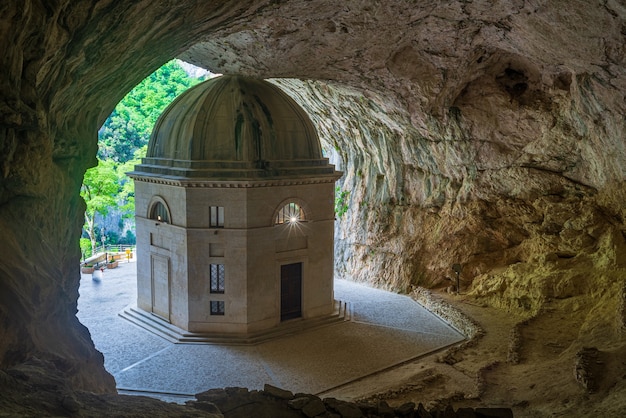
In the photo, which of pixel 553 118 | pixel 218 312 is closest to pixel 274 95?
pixel 218 312

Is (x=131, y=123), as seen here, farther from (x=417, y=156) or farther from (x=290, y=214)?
(x=290, y=214)

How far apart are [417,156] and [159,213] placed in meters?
13.4

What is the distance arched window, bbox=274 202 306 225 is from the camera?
23.3 m

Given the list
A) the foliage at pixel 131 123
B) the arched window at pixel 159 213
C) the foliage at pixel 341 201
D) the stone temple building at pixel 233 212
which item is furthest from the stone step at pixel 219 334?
the foliage at pixel 131 123

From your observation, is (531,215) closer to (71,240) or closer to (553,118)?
(553,118)

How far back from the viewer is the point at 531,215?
25.7 meters

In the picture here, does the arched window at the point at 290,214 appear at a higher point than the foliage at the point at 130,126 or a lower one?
lower

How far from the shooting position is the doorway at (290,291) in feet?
76.8

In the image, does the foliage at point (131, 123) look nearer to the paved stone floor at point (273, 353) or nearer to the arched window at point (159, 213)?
the paved stone floor at point (273, 353)

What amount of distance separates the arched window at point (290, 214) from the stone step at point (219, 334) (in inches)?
163

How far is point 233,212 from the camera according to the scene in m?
21.9

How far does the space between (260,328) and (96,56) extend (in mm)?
13346

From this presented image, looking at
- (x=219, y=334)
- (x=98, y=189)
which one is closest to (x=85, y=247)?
(x=98, y=189)

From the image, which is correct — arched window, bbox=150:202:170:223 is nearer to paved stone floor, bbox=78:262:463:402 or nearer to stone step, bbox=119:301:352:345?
stone step, bbox=119:301:352:345
